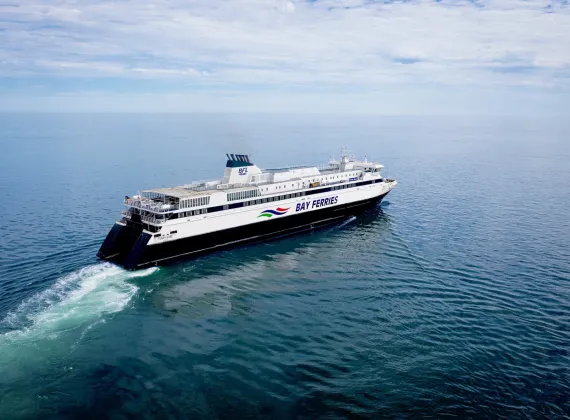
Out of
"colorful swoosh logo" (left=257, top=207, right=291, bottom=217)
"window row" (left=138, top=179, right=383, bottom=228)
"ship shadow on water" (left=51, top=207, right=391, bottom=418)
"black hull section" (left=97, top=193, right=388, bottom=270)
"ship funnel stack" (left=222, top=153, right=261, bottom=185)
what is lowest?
"ship shadow on water" (left=51, top=207, right=391, bottom=418)

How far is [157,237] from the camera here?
151 feet

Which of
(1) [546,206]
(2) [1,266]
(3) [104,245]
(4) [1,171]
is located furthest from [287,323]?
(4) [1,171]

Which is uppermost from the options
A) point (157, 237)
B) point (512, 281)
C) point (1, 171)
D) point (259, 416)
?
point (1, 171)

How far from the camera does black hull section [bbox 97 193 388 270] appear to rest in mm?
45344

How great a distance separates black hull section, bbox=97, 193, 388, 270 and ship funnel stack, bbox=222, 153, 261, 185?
290 inches

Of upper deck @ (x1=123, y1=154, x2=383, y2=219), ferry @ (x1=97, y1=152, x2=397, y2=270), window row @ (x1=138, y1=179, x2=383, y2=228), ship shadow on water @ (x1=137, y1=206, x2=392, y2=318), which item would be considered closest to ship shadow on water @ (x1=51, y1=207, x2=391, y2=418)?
ship shadow on water @ (x1=137, y1=206, x2=392, y2=318)

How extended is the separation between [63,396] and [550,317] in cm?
3559

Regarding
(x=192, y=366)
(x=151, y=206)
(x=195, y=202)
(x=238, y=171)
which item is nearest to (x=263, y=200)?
(x=238, y=171)

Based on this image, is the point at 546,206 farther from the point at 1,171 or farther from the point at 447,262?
the point at 1,171

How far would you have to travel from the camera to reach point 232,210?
52.8 m

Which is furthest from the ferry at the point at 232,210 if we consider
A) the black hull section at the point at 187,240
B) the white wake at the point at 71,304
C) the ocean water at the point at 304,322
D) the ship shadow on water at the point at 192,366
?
the white wake at the point at 71,304

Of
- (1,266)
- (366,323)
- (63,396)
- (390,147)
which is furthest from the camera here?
(390,147)

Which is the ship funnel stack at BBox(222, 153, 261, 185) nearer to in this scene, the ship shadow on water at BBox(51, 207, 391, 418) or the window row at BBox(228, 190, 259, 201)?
the window row at BBox(228, 190, 259, 201)

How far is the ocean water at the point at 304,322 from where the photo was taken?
24500 millimetres
